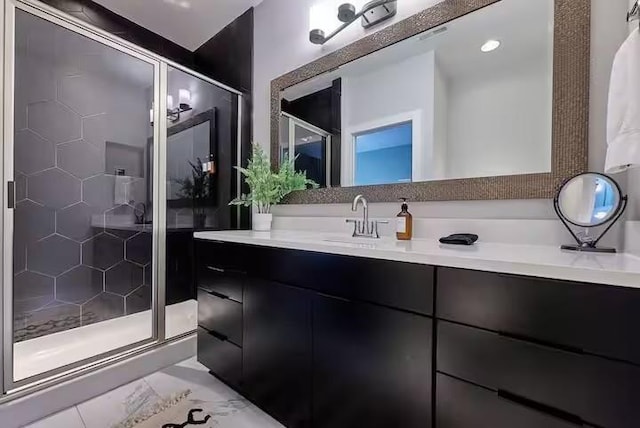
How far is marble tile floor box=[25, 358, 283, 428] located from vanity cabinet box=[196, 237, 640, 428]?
0.11 meters

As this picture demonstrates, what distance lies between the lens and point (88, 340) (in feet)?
6.32

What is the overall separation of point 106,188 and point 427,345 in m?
2.55

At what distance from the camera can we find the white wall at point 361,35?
3.30 feet

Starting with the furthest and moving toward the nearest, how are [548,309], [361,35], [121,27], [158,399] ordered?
[121,27] < [361,35] < [158,399] < [548,309]

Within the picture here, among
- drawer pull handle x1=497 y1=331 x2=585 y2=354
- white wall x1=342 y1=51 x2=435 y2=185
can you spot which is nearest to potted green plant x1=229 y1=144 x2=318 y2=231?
white wall x1=342 y1=51 x2=435 y2=185

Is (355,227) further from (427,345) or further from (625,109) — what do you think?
(625,109)

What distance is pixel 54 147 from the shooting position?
2.07 m

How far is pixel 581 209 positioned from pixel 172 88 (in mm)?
2423

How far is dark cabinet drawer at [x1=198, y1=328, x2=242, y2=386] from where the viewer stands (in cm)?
145

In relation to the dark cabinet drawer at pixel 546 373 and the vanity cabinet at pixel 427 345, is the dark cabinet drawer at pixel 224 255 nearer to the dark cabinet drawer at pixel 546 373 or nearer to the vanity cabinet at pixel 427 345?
the vanity cabinet at pixel 427 345

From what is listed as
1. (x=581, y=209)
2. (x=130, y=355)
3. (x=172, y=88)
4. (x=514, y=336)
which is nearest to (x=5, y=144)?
(x=172, y=88)

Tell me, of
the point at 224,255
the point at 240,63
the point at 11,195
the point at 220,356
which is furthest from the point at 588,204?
the point at 240,63

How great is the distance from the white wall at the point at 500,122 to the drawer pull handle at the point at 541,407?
81 centimetres

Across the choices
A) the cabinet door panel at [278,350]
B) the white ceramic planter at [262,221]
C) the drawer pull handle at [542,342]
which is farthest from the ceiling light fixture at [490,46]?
the white ceramic planter at [262,221]
